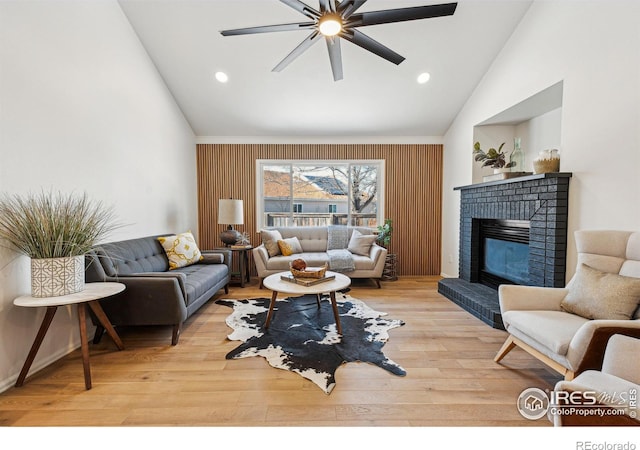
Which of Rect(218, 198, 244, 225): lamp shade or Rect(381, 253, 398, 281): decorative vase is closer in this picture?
Rect(218, 198, 244, 225): lamp shade

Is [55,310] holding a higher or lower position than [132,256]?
lower

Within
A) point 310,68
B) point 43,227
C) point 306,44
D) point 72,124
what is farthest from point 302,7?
point 43,227

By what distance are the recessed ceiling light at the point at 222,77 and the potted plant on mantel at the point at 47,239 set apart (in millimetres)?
2451

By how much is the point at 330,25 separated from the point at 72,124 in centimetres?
222

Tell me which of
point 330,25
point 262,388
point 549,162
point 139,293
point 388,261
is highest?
point 330,25

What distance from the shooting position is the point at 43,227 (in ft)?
6.57

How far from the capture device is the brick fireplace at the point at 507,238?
103 inches

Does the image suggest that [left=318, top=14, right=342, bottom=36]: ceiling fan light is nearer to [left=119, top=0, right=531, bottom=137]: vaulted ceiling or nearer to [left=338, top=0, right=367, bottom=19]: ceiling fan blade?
[left=338, top=0, right=367, bottom=19]: ceiling fan blade

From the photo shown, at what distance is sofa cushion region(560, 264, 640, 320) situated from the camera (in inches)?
69.6

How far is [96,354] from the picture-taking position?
92.6 inches

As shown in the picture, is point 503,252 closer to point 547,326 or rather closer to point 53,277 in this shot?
point 547,326

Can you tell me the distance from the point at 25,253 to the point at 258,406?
74.4 inches

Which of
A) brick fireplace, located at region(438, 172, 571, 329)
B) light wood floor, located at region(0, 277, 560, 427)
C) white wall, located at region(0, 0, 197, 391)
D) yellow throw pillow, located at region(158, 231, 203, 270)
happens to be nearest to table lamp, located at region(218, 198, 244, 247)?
yellow throw pillow, located at region(158, 231, 203, 270)

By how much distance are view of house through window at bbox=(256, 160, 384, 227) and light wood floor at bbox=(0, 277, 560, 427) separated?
111 inches
